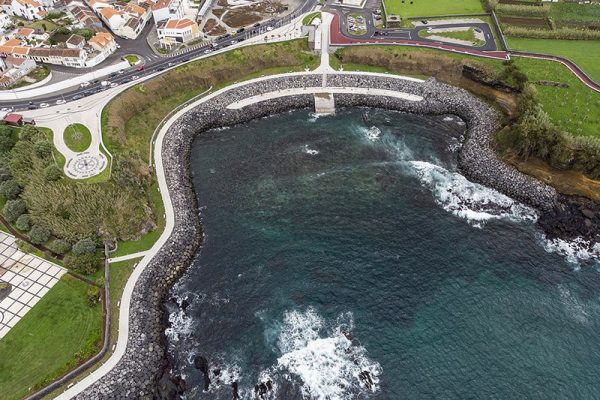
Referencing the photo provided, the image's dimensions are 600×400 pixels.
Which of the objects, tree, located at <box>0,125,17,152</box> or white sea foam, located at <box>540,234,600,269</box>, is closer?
white sea foam, located at <box>540,234,600,269</box>

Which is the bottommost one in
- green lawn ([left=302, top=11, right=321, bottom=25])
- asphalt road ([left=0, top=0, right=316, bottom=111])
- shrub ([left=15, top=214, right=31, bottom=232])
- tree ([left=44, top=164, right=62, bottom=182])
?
shrub ([left=15, top=214, right=31, bottom=232])

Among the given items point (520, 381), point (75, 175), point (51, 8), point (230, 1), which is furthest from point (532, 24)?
point (51, 8)

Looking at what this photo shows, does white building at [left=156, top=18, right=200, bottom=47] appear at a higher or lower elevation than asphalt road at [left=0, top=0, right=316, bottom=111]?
higher

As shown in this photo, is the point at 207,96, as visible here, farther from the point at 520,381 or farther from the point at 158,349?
the point at 520,381

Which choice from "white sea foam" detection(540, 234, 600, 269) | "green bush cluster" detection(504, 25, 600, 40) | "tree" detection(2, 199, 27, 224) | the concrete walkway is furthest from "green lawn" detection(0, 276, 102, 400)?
"green bush cluster" detection(504, 25, 600, 40)

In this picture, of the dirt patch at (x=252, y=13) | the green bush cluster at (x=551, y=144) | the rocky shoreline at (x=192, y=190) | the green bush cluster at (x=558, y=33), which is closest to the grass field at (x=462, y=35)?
the green bush cluster at (x=558, y=33)

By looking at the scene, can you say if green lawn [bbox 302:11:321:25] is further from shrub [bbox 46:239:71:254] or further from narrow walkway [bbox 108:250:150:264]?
Result: shrub [bbox 46:239:71:254]

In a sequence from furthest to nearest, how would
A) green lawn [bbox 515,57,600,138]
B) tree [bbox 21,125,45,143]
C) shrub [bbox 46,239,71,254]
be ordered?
green lawn [bbox 515,57,600,138], tree [bbox 21,125,45,143], shrub [bbox 46,239,71,254]
